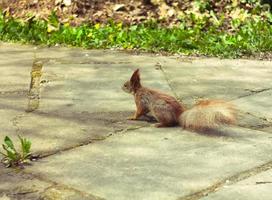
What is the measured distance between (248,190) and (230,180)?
0.54 feet

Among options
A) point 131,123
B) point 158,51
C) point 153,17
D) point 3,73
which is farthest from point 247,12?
point 131,123

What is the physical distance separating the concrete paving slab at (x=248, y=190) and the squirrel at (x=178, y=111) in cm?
72

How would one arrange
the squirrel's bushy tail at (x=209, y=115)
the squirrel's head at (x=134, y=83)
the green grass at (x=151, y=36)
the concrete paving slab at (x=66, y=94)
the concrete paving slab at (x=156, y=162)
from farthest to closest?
1. the green grass at (x=151, y=36)
2. the squirrel's head at (x=134, y=83)
3. the concrete paving slab at (x=66, y=94)
4. the squirrel's bushy tail at (x=209, y=115)
5. the concrete paving slab at (x=156, y=162)

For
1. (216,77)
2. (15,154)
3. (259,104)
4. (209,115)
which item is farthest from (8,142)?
(216,77)

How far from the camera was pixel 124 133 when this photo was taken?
14.1 ft

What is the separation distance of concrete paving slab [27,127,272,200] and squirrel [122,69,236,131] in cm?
8

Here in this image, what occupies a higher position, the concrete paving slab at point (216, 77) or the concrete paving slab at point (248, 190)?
the concrete paving slab at point (216, 77)

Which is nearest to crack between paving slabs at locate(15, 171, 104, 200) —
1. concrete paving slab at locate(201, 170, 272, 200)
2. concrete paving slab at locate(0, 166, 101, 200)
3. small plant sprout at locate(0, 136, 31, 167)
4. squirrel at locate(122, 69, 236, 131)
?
concrete paving slab at locate(0, 166, 101, 200)

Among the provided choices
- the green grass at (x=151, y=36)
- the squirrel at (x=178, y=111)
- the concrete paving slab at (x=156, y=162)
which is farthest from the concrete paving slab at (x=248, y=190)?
the green grass at (x=151, y=36)

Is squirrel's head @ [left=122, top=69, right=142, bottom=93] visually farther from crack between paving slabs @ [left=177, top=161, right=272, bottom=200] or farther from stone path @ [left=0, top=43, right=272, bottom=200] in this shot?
crack between paving slabs @ [left=177, top=161, right=272, bottom=200]

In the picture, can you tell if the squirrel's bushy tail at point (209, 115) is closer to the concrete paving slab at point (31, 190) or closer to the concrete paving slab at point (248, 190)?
the concrete paving slab at point (248, 190)

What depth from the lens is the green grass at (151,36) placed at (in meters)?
6.92

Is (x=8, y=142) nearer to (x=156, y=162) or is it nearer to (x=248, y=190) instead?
(x=156, y=162)

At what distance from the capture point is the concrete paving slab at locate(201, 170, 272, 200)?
325cm
